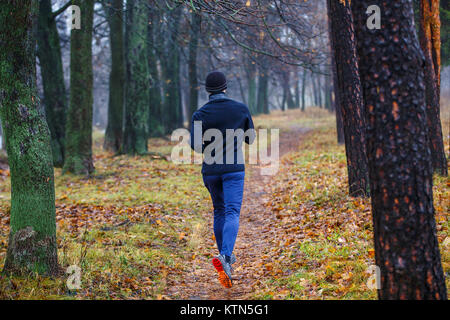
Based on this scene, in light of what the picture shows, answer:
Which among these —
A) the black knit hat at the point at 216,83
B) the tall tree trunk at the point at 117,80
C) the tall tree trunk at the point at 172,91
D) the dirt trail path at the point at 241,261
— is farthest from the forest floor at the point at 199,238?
the tall tree trunk at the point at 172,91

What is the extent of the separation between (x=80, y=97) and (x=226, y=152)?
772 cm

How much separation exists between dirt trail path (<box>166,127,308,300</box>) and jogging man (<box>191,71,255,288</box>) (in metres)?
0.25

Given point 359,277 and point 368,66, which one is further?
point 359,277

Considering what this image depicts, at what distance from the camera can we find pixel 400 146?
Answer: 3.06 metres

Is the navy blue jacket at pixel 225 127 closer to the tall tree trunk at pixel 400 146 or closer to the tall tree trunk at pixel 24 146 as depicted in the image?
the tall tree trunk at pixel 24 146

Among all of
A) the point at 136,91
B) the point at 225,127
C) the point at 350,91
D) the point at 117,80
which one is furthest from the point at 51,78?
the point at 225,127

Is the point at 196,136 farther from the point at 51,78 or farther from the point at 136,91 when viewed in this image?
the point at 136,91

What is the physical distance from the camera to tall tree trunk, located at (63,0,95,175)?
36.5ft

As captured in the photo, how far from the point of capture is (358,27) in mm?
3166

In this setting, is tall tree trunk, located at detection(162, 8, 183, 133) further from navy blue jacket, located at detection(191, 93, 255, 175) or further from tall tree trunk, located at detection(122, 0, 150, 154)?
navy blue jacket, located at detection(191, 93, 255, 175)

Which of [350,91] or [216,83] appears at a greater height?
[350,91]

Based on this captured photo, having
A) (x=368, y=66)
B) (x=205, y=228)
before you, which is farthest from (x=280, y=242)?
(x=368, y=66)
